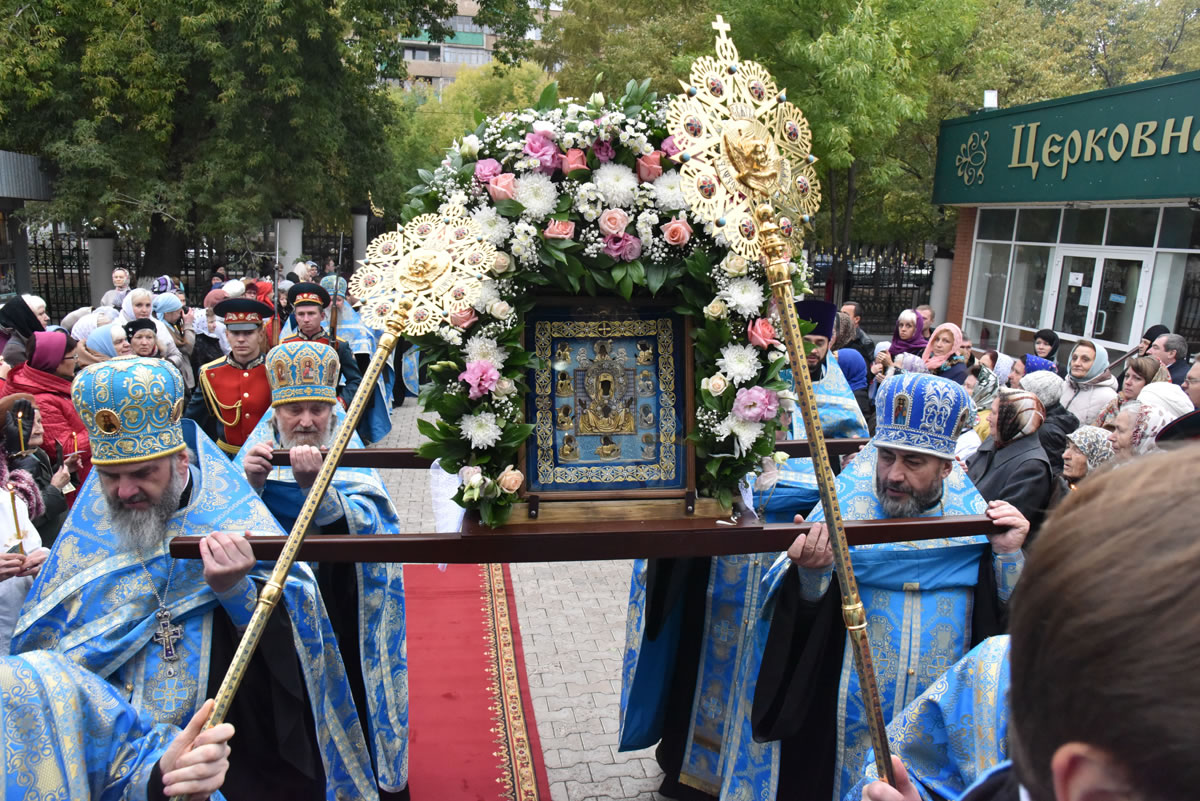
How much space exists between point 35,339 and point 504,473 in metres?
4.72

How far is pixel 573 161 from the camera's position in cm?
300

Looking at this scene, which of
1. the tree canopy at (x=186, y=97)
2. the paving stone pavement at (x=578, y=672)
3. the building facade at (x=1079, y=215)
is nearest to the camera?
the paving stone pavement at (x=578, y=672)

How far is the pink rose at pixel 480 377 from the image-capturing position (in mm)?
2922

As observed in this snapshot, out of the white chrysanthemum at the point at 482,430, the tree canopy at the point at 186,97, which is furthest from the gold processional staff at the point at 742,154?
the tree canopy at the point at 186,97

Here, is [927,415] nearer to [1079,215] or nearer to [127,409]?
[127,409]

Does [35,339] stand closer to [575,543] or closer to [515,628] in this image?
[515,628]

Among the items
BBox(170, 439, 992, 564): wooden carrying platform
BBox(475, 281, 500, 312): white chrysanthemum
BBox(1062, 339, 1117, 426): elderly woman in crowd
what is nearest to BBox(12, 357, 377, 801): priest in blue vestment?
BBox(170, 439, 992, 564): wooden carrying platform

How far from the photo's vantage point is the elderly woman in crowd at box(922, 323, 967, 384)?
316 inches

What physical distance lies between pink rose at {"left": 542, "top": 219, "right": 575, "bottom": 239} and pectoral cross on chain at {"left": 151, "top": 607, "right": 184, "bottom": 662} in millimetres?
1837

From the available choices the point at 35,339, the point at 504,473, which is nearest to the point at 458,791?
the point at 504,473

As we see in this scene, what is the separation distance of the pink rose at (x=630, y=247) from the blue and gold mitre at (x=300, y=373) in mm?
2252

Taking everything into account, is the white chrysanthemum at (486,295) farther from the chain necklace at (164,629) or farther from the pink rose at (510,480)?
the chain necklace at (164,629)

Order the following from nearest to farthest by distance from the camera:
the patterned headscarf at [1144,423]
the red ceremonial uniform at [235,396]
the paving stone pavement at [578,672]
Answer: the paving stone pavement at [578,672]
the patterned headscarf at [1144,423]
the red ceremonial uniform at [235,396]

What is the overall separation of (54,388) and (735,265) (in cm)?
513
